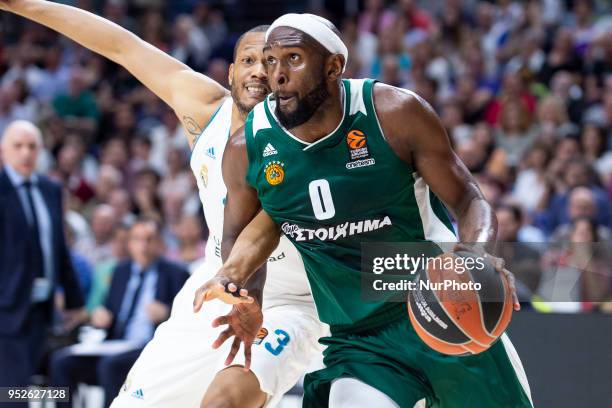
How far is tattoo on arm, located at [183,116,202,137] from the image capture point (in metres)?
5.41

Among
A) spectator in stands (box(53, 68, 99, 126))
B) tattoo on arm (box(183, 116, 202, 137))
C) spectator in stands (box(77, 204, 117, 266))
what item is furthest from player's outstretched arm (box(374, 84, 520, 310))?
spectator in stands (box(53, 68, 99, 126))

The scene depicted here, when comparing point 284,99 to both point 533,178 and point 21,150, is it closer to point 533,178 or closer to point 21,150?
point 21,150

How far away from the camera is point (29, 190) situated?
26.0ft

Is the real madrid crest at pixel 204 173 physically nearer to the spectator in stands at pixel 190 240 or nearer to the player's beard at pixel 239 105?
the player's beard at pixel 239 105

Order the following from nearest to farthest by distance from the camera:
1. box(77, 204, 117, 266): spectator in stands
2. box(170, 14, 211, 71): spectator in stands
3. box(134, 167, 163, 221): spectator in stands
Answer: box(77, 204, 117, 266): spectator in stands → box(134, 167, 163, 221): spectator in stands → box(170, 14, 211, 71): spectator in stands

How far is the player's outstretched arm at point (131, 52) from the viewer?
5453mm

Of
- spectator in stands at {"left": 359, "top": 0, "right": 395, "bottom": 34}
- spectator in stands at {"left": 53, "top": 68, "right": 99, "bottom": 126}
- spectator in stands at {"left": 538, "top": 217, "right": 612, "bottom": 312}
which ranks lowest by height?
spectator in stands at {"left": 538, "top": 217, "right": 612, "bottom": 312}

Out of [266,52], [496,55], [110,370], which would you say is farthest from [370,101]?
[496,55]

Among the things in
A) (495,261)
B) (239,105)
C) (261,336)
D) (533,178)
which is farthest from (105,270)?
(495,261)

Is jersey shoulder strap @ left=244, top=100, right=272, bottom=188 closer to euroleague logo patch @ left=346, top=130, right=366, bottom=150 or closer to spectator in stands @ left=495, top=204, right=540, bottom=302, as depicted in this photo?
euroleague logo patch @ left=346, top=130, right=366, bottom=150

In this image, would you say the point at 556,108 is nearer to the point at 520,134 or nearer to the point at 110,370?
the point at 520,134

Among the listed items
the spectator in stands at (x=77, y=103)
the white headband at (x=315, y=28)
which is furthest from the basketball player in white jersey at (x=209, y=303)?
the spectator in stands at (x=77, y=103)

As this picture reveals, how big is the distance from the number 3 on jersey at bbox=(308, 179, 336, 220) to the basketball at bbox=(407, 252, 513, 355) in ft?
1.53

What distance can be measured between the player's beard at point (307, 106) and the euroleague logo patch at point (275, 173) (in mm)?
166
